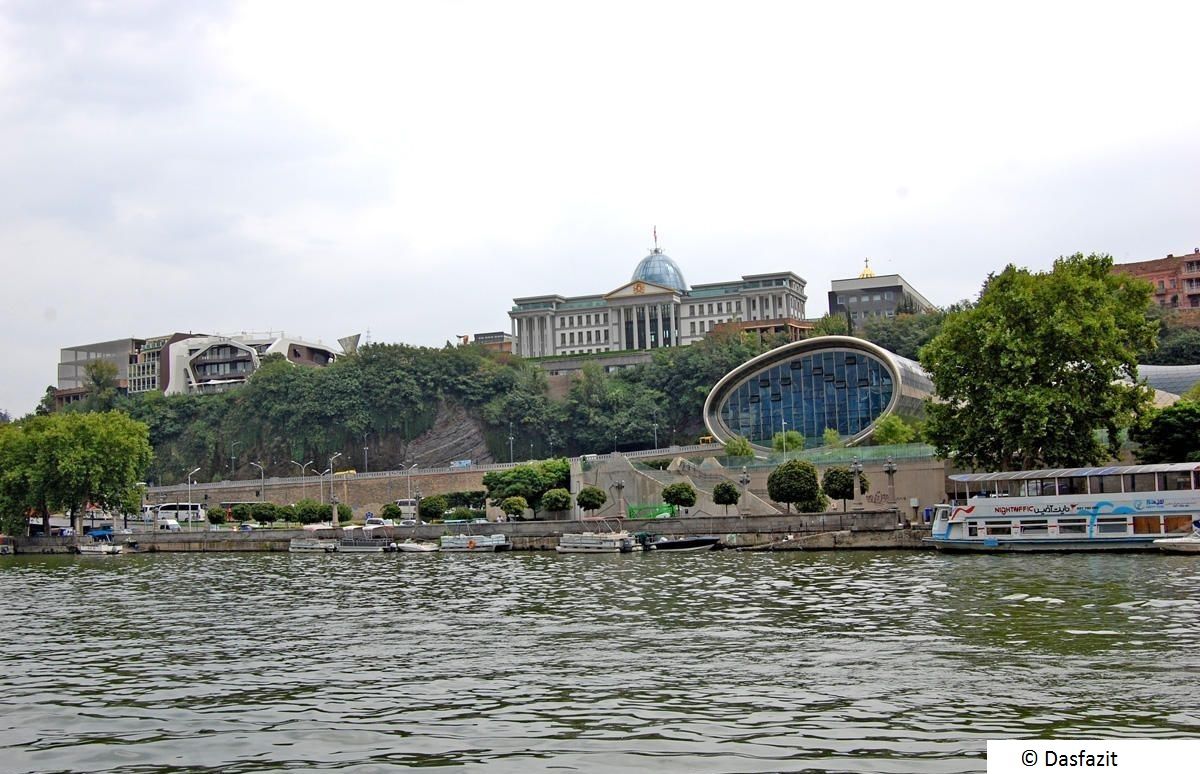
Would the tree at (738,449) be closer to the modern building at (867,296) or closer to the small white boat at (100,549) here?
the small white boat at (100,549)

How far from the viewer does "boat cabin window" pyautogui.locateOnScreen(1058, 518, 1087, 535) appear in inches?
2009

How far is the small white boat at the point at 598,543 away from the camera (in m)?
63.0

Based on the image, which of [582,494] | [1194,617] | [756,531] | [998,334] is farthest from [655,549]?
[1194,617]

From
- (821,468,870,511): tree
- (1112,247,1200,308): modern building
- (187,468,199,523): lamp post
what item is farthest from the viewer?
(1112,247,1200,308): modern building

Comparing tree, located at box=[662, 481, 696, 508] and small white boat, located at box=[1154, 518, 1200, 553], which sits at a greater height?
tree, located at box=[662, 481, 696, 508]

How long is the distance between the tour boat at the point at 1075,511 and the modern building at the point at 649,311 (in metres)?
92.8

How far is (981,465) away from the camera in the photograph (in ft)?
196

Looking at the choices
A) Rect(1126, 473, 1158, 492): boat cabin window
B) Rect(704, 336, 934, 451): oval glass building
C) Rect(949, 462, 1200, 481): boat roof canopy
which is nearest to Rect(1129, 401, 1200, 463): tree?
Rect(949, 462, 1200, 481): boat roof canopy

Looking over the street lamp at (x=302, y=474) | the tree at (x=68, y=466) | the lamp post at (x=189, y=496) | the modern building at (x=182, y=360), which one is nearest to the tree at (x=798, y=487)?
the tree at (x=68, y=466)

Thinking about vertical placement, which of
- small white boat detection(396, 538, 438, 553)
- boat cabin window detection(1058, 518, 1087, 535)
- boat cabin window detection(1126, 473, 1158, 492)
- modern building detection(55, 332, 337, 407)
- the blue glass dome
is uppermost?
the blue glass dome

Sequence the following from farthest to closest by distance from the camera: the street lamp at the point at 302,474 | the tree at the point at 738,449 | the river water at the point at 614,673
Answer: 1. the street lamp at the point at 302,474
2. the tree at the point at 738,449
3. the river water at the point at 614,673

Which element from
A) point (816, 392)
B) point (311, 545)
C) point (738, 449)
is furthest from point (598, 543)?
point (816, 392)

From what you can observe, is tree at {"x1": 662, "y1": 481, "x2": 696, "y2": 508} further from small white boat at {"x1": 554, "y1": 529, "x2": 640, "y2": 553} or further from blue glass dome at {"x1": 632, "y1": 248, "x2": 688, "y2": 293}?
blue glass dome at {"x1": 632, "y1": 248, "x2": 688, "y2": 293}

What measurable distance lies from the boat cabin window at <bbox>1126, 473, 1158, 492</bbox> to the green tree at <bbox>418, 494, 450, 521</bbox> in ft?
153
